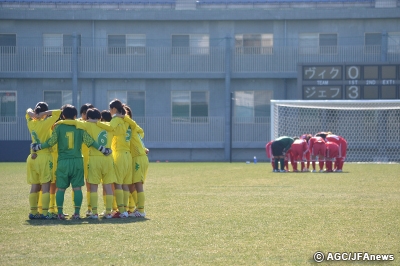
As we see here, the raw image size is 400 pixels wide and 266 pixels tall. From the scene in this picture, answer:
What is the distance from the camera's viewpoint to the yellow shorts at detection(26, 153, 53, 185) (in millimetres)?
10977

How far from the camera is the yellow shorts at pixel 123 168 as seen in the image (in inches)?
A: 439

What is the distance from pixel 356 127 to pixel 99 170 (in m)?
25.3

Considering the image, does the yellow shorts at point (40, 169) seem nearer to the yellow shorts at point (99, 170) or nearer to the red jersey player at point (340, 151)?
the yellow shorts at point (99, 170)

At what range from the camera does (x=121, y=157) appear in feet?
36.8

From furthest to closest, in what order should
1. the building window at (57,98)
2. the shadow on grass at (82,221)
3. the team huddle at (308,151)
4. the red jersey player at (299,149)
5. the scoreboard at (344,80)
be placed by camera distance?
the building window at (57,98), the scoreboard at (344,80), the red jersey player at (299,149), the team huddle at (308,151), the shadow on grass at (82,221)

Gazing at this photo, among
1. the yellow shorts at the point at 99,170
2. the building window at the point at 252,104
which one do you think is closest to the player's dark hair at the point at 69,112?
the yellow shorts at the point at 99,170

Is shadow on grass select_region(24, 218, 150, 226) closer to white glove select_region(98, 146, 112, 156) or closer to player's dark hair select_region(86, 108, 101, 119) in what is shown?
white glove select_region(98, 146, 112, 156)

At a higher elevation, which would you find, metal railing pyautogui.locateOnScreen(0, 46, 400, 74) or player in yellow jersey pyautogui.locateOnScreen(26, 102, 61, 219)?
metal railing pyautogui.locateOnScreen(0, 46, 400, 74)

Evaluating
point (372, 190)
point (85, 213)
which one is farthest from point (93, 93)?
point (85, 213)

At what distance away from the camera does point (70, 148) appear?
1087cm

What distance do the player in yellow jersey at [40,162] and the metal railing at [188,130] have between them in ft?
88.1

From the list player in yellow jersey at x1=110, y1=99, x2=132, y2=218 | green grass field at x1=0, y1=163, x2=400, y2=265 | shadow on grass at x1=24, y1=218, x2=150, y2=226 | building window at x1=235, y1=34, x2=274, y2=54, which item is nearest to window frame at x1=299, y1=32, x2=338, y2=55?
building window at x1=235, y1=34, x2=274, y2=54

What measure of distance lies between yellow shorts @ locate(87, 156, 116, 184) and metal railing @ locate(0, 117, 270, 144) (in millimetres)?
27111

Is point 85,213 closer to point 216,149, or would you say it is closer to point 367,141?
point 367,141
